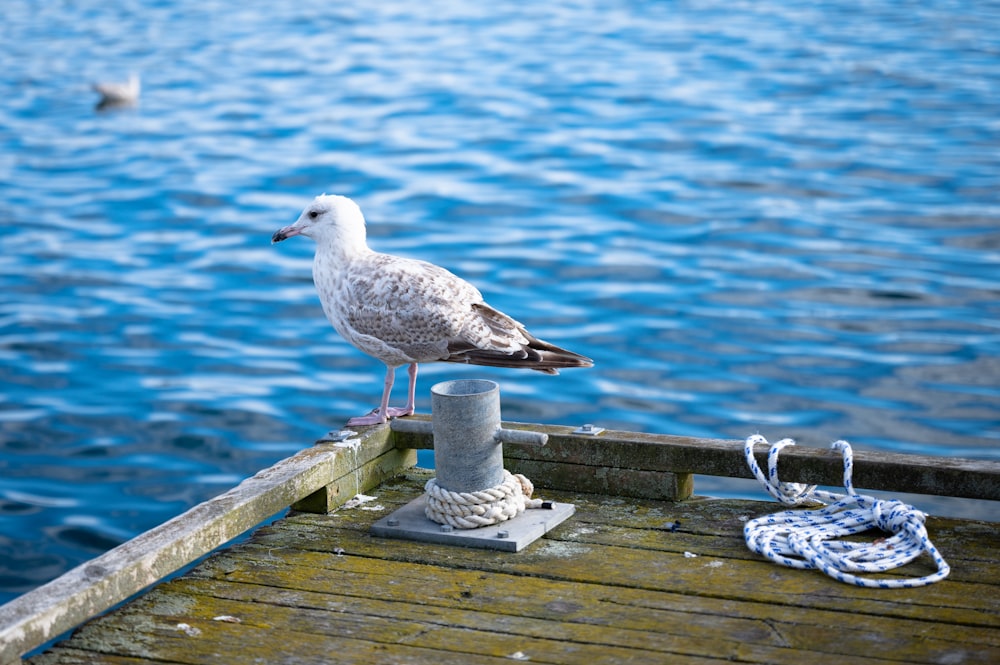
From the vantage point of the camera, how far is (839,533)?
4840mm

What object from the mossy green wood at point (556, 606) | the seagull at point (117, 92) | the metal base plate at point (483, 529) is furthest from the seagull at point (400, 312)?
the seagull at point (117, 92)

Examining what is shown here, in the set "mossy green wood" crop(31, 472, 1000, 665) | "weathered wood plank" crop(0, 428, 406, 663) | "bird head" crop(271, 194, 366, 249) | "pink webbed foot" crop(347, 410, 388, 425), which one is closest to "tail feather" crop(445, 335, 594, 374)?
"pink webbed foot" crop(347, 410, 388, 425)

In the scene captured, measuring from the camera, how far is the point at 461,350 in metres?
5.94

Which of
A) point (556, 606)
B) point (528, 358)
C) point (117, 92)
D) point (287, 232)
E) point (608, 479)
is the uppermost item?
point (117, 92)

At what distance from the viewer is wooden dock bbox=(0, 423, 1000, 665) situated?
4.04 m

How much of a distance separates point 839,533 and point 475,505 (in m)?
1.36

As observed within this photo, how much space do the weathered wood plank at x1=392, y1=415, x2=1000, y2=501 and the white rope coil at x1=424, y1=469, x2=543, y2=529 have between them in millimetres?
461

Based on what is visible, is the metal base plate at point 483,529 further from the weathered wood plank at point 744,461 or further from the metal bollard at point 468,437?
the weathered wood plank at point 744,461

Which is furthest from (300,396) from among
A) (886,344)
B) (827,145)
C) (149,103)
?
(149,103)

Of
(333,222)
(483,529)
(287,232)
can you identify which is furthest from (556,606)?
(287,232)

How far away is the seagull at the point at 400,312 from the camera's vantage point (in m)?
5.85

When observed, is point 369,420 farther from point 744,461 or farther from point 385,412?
point 744,461

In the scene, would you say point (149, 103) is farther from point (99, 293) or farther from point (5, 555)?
point (5, 555)

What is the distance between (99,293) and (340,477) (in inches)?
356
